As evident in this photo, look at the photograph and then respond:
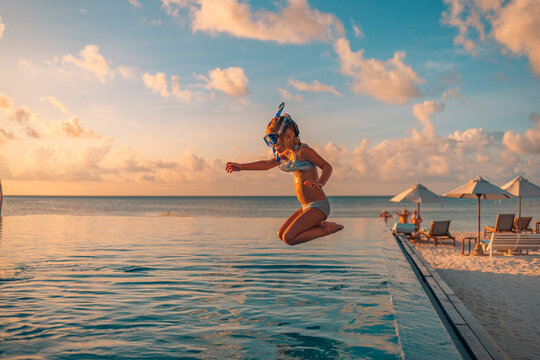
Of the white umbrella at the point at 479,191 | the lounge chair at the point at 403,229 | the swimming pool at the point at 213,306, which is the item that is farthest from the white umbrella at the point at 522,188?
the swimming pool at the point at 213,306

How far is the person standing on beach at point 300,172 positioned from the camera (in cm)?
560

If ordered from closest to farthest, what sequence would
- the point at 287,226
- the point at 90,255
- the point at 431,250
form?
the point at 287,226
the point at 90,255
the point at 431,250

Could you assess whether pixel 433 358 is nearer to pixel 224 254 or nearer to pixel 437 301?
pixel 437 301

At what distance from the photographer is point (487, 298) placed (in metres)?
9.51

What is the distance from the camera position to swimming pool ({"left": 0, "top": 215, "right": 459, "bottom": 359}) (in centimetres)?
440

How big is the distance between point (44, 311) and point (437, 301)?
6.02 meters

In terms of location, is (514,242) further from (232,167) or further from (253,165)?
(232,167)

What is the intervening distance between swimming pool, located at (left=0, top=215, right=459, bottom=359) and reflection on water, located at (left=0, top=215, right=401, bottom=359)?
18 millimetres

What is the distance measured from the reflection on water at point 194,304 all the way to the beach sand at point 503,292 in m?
2.10

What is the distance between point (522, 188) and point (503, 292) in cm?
1461

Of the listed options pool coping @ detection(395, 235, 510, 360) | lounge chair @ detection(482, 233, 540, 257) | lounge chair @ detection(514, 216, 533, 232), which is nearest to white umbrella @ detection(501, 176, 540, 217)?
lounge chair @ detection(514, 216, 533, 232)

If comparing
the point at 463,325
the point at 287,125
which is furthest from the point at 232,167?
the point at 463,325

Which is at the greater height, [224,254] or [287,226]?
[287,226]

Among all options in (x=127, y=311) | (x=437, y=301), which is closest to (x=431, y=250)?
(x=437, y=301)
